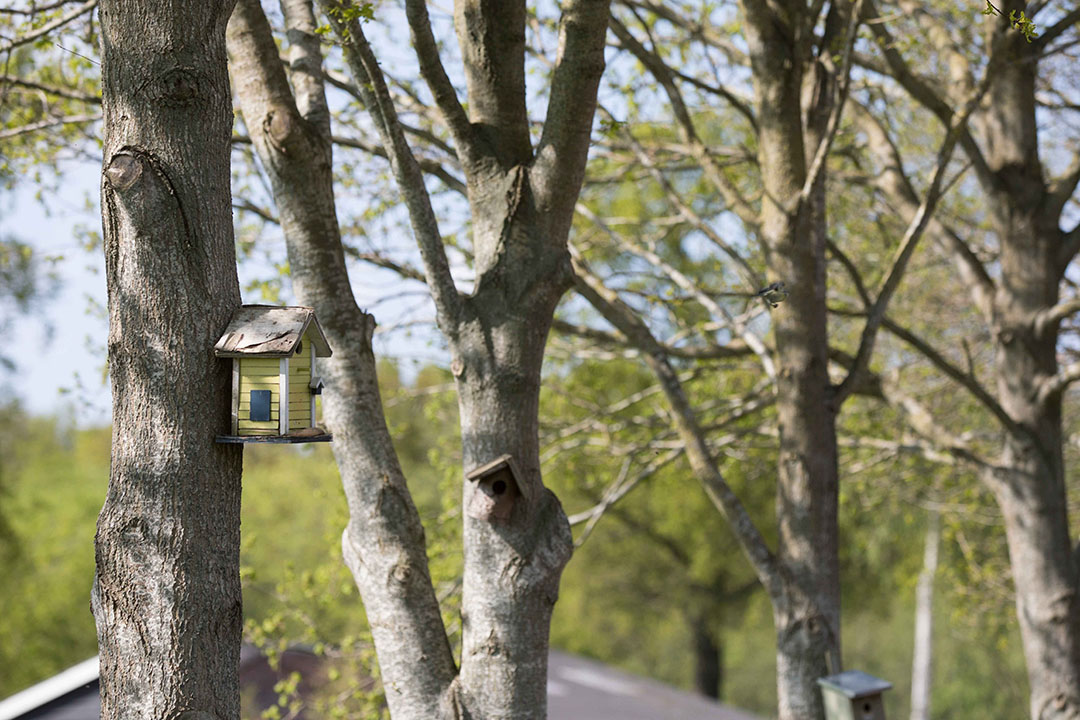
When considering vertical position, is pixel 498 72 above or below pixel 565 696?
above

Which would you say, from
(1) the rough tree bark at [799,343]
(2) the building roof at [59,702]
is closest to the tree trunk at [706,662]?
(2) the building roof at [59,702]

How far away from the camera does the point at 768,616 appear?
740 inches

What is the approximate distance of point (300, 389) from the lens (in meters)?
2.44

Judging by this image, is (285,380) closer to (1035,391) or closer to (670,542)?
(1035,391)

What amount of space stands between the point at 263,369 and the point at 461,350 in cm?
103

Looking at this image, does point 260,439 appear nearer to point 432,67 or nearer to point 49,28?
point 432,67

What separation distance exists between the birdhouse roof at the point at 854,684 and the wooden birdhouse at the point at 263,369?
2721 mm

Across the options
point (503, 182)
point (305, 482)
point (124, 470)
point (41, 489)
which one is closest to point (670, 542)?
point (305, 482)

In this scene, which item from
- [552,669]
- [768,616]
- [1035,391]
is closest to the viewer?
[1035,391]

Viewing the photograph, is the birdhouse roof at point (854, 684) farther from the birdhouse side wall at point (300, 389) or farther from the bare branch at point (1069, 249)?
the bare branch at point (1069, 249)

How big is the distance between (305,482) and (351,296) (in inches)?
952

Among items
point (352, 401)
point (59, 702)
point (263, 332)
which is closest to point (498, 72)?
point (352, 401)

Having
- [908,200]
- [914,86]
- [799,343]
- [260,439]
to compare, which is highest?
[914,86]

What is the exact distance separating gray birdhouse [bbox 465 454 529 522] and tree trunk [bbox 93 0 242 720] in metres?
0.97
